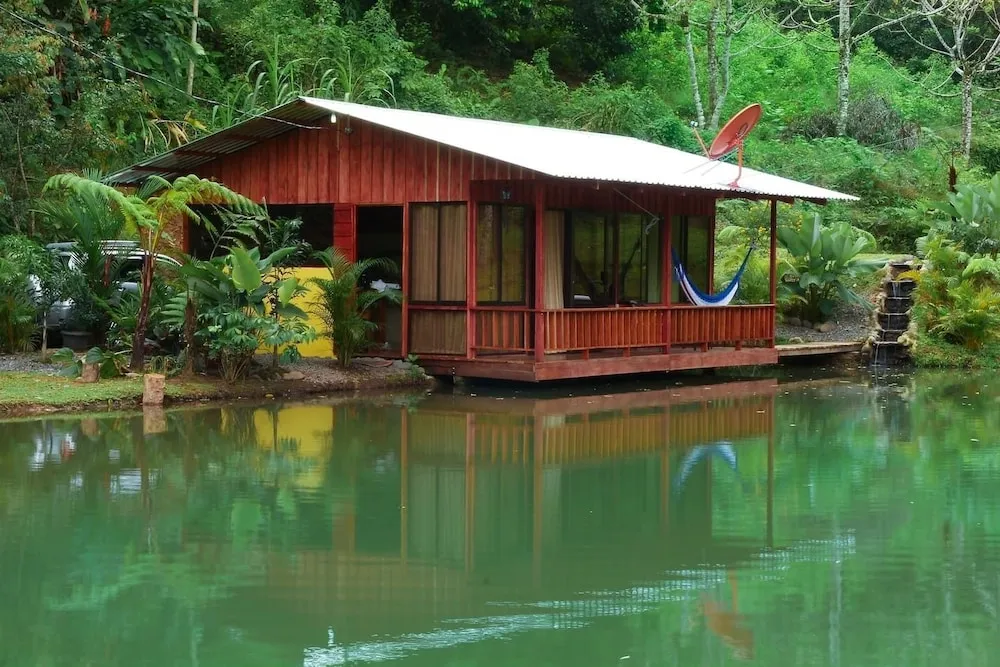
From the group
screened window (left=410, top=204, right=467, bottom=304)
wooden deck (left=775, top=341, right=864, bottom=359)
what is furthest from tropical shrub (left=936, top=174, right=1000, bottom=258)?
screened window (left=410, top=204, right=467, bottom=304)

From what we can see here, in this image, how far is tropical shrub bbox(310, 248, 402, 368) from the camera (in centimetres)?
1680

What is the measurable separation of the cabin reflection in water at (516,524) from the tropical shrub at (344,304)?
2.60m

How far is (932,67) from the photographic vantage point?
4009 cm

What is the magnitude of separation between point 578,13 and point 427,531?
31228 mm

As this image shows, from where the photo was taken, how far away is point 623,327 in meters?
17.9

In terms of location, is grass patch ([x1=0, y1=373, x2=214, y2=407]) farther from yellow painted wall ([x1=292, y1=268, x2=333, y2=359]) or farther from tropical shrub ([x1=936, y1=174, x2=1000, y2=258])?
tropical shrub ([x1=936, y1=174, x2=1000, y2=258])

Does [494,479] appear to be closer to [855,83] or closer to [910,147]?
[910,147]

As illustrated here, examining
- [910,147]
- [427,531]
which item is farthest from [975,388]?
[910,147]


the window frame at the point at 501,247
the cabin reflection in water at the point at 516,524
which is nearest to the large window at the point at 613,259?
the window frame at the point at 501,247

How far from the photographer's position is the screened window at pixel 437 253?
17453 mm

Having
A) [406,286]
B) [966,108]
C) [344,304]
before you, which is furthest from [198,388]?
[966,108]

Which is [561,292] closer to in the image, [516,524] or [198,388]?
[198,388]

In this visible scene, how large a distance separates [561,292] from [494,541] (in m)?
9.88

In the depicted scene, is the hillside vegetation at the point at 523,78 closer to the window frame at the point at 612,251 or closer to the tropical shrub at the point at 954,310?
the tropical shrub at the point at 954,310
